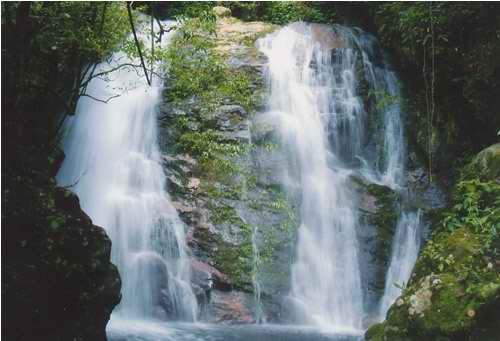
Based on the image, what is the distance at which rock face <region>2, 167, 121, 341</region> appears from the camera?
4.11 m

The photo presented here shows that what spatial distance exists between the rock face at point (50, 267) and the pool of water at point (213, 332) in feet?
4.96

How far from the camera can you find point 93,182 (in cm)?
852

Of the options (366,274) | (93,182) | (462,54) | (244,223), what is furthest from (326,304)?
(462,54)

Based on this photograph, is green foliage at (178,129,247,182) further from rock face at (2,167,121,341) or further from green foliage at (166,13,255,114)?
rock face at (2,167,121,341)

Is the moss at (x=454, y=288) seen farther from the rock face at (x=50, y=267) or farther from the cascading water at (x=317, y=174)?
the rock face at (x=50, y=267)

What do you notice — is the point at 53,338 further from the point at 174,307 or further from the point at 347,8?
the point at 347,8

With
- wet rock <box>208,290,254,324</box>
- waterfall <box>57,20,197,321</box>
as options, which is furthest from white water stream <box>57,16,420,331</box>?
wet rock <box>208,290,254,324</box>

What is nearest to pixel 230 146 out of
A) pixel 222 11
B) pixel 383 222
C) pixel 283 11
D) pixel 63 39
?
pixel 383 222

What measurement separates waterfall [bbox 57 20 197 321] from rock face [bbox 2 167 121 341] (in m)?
2.33

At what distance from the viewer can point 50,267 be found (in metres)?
4.31

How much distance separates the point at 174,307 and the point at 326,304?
2.23 m

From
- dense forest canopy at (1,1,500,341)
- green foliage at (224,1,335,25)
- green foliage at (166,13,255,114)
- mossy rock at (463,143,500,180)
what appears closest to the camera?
dense forest canopy at (1,1,500,341)

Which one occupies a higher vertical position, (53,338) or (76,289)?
(76,289)

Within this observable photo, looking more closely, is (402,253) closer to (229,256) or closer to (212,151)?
(229,256)
